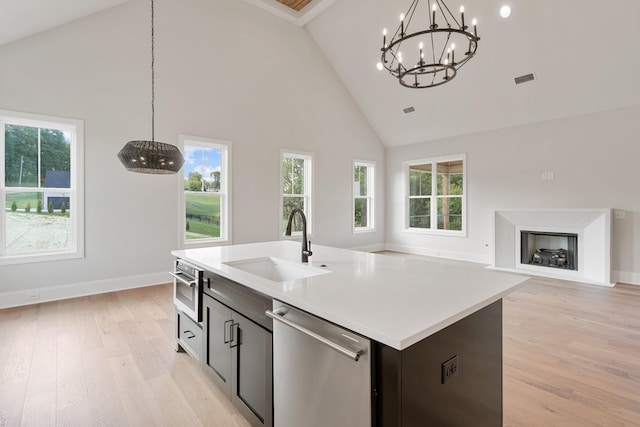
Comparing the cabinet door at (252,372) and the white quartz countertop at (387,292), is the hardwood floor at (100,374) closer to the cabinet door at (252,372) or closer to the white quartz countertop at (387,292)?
the cabinet door at (252,372)

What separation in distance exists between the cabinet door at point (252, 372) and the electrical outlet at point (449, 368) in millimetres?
761

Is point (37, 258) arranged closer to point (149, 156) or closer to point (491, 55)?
point (149, 156)

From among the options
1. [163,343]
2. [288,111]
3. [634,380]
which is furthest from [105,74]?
[634,380]

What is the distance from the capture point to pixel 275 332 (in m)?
1.41

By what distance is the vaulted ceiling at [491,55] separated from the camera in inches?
156

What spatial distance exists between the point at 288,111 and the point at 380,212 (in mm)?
3596

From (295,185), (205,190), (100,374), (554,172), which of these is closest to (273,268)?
(100,374)

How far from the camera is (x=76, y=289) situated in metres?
4.11

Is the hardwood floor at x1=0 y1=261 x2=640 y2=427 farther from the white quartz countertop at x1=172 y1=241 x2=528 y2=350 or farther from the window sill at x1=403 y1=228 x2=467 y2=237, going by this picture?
the window sill at x1=403 y1=228 x2=467 y2=237

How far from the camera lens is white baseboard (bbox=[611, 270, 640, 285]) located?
186 inches

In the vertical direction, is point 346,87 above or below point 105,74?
above

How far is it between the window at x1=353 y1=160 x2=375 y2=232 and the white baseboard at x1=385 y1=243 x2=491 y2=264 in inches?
32.8

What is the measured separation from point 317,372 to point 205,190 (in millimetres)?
4602

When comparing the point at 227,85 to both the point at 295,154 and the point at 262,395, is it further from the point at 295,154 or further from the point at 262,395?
the point at 262,395
